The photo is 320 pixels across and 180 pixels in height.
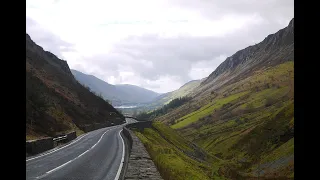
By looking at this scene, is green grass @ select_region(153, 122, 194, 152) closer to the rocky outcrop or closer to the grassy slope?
the grassy slope

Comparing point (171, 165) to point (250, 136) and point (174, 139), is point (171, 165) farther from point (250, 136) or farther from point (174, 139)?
point (250, 136)

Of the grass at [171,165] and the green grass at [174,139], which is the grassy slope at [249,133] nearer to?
the green grass at [174,139]

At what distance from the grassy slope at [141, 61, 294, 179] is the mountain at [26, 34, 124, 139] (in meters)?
23.4

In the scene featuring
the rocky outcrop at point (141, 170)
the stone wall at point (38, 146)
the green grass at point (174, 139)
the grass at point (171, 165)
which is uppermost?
the rocky outcrop at point (141, 170)

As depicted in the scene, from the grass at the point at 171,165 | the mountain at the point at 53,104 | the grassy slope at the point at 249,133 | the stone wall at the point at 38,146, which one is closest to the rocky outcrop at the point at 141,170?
the grass at the point at 171,165

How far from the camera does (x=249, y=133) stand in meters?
85.7

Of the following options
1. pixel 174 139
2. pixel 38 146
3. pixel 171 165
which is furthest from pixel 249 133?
pixel 38 146

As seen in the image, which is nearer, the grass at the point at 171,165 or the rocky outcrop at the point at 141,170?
the rocky outcrop at the point at 141,170

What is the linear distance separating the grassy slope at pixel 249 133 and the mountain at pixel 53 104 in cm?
2341

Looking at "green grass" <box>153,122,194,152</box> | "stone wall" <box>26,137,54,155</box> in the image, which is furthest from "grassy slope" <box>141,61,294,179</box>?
"stone wall" <box>26,137,54,155</box>

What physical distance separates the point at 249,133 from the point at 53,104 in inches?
1867

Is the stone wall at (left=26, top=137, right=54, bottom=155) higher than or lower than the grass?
higher

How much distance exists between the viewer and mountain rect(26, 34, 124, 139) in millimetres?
46188

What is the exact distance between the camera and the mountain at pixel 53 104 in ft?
152
